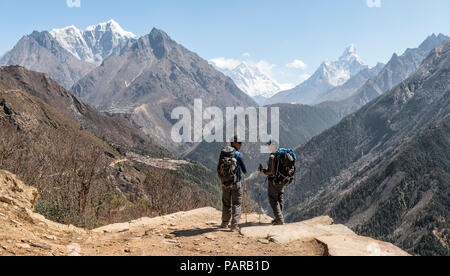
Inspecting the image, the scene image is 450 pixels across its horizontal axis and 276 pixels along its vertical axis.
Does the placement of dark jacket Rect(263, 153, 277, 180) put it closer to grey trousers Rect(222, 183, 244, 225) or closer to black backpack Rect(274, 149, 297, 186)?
black backpack Rect(274, 149, 297, 186)

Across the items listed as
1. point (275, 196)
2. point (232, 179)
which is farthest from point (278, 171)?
point (232, 179)

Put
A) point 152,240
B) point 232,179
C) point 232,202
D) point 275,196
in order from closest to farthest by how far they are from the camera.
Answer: point 152,240 < point 232,179 < point 232,202 < point 275,196

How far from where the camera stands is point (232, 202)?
14.7 m

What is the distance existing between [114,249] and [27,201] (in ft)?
18.0

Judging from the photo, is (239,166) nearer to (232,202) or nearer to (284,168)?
(232,202)

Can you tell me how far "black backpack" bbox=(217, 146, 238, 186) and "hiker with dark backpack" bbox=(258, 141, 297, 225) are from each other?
6.30 feet

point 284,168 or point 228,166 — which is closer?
point 228,166

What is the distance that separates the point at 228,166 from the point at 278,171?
9.19ft

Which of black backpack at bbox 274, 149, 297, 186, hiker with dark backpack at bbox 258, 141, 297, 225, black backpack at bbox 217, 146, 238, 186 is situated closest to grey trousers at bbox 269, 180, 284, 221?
hiker with dark backpack at bbox 258, 141, 297, 225

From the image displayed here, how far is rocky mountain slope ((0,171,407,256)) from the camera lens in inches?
371

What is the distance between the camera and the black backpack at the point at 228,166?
14152 millimetres

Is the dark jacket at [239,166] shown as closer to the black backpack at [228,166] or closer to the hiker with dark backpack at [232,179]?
the hiker with dark backpack at [232,179]

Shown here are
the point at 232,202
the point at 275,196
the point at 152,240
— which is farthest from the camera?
the point at 275,196
